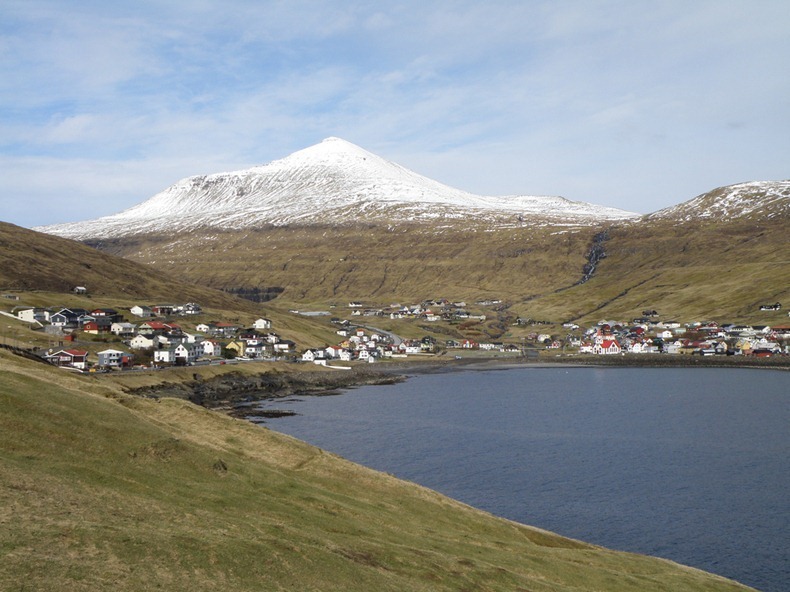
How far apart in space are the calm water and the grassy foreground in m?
12.5

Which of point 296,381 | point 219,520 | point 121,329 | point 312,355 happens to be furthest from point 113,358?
point 219,520

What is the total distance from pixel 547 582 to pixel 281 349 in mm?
153768

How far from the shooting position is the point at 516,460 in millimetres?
85125

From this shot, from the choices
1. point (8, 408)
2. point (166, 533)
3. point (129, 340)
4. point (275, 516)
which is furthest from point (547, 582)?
point (129, 340)

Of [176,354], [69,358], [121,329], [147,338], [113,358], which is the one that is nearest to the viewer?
[69,358]

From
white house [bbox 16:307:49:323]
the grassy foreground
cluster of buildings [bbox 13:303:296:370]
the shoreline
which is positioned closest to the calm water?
the shoreline

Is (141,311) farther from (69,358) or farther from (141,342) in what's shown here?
(69,358)

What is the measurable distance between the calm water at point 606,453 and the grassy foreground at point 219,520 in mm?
12492

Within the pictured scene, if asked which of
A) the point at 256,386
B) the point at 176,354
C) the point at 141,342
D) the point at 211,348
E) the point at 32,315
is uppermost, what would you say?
the point at 32,315

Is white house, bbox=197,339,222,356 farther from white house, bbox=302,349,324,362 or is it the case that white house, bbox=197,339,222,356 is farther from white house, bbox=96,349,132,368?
white house, bbox=96,349,132,368

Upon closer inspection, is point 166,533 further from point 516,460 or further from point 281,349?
point 281,349

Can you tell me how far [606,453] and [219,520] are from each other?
229 feet

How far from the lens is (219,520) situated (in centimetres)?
2986

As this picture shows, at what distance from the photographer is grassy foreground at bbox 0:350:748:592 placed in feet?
74.3
